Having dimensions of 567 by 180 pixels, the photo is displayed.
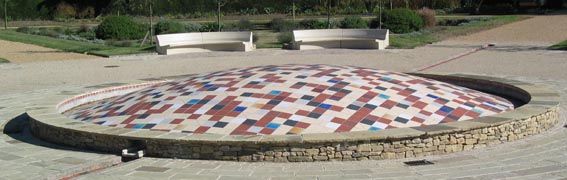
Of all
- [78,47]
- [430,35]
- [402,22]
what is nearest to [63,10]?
[78,47]

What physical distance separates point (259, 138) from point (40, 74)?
38.2ft

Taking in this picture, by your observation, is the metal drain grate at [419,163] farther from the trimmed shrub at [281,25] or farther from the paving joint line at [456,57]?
the trimmed shrub at [281,25]

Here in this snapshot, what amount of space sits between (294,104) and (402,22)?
23118mm

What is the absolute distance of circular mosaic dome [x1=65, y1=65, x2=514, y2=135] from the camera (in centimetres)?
768

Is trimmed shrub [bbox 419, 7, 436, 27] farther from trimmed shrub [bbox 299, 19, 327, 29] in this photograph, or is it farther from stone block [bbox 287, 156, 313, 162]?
stone block [bbox 287, 156, 313, 162]

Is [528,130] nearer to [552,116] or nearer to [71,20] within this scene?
[552,116]

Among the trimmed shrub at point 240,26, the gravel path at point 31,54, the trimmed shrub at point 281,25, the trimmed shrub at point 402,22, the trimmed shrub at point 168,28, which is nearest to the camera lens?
the gravel path at point 31,54

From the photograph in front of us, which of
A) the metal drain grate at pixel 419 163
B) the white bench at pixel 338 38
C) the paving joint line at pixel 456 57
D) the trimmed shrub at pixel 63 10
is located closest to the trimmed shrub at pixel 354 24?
the white bench at pixel 338 38

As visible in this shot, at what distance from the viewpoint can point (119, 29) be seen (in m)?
29.6

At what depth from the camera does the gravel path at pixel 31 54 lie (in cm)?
2112

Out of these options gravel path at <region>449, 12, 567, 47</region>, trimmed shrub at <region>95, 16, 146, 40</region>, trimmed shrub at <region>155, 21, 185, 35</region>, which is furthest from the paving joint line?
trimmed shrub at <region>95, 16, 146, 40</region>

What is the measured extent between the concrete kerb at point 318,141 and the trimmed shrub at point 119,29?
22230 mm

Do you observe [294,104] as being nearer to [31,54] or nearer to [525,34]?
[31,54]

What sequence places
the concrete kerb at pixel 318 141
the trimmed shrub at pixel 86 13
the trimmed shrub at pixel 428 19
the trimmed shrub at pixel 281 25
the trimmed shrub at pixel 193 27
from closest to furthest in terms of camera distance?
the concrete kerb at pixel 318 141 < the trimmed shrub at pixel 193 27 < the trimmed shrub at pixel 281 25 < the trimmed shrub at pixel 428 19 < the trimmed shrub at pixel 86 13
